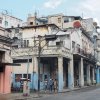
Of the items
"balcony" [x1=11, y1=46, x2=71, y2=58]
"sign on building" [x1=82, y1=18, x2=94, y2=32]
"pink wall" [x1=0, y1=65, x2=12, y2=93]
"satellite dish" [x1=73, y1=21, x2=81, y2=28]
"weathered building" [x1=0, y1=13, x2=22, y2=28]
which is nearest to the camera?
"pink wall" [x1=0, y1=65, x2=12, y2=93]

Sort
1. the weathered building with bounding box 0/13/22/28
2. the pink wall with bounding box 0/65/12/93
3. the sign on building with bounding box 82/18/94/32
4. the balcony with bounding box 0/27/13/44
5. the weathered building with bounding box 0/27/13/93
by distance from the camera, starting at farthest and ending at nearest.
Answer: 1. the sign on building with bounding box 82/18/94/32
2. the weathered building with bounding box 0/13/22/28
3. the pink wall with bounding box 0/65/12/93
4. the weathered building with bounding box 0/27/13/93
5. the balcony with bounding box 0/27/13/44

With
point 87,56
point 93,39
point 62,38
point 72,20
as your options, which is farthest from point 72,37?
point 93,39

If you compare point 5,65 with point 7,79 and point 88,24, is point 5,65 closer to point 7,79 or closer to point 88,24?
point 7,79

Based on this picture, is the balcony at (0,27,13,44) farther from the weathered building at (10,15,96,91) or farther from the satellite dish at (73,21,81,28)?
the satellite dish at (73,21,81,28)

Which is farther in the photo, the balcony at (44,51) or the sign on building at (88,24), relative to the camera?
the sign on building at (88,24)

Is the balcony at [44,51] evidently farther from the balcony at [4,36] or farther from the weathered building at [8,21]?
the weathered building at [8,21]

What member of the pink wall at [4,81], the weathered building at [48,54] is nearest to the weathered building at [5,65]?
the pink wall at [4,81]

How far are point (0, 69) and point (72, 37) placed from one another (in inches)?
806

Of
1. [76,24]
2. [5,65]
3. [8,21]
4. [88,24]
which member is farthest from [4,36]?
[88,24]

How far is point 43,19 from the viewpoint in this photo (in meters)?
69.9

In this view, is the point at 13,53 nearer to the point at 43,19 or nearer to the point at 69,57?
the point at 69,57

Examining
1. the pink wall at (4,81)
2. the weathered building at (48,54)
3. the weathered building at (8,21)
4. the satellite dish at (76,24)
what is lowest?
the pink wall at (4,81)

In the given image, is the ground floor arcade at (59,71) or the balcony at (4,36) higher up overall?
the balcony at (4,36)

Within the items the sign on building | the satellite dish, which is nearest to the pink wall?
the satellite dish
